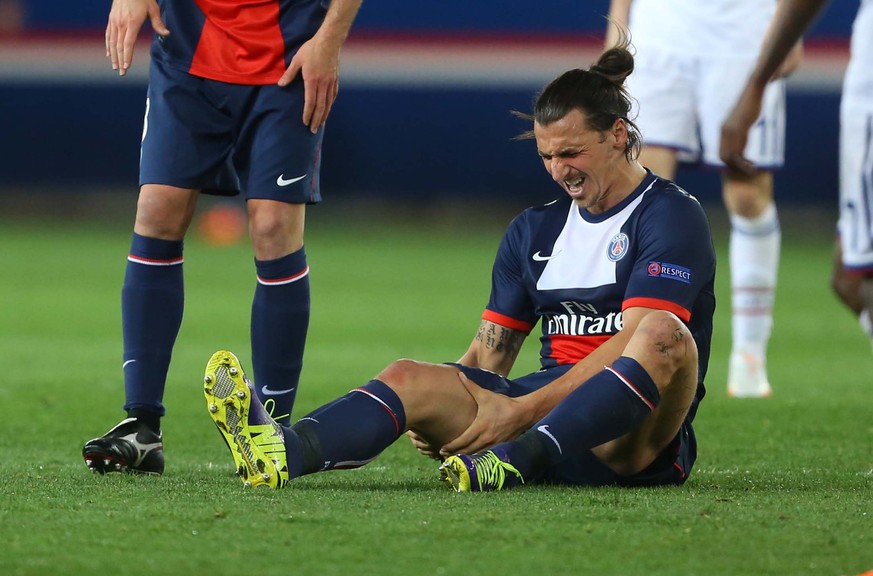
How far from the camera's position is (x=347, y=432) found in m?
3.66

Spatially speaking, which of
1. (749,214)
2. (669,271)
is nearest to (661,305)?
(669,271)

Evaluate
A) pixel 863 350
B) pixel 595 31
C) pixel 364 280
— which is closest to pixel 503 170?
pixel 595 31

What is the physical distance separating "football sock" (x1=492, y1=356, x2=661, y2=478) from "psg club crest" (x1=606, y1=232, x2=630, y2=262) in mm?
378

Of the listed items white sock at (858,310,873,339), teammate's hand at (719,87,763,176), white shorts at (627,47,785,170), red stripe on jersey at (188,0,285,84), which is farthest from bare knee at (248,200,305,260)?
white shorts at (627,47,785,170)

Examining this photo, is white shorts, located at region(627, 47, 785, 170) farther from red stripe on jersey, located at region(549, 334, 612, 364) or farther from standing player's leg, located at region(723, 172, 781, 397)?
red stripe on jersey, located at region(549, 334, 612, 364)

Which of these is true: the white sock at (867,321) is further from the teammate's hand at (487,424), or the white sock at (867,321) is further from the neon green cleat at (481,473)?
the neon green cleat at (481,473)

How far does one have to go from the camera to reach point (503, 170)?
2152cm

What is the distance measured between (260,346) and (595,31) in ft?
51.3

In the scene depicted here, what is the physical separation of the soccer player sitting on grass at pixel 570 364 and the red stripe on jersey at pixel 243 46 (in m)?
0.86

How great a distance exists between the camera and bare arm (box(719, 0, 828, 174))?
4305 mm

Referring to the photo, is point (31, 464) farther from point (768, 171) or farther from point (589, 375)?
point (768, 171)

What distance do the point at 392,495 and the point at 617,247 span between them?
0.88 m

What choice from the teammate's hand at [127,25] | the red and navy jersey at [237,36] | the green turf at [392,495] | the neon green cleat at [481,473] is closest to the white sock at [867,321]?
the green turf at [392,495]

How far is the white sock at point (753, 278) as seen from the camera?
250 inches
